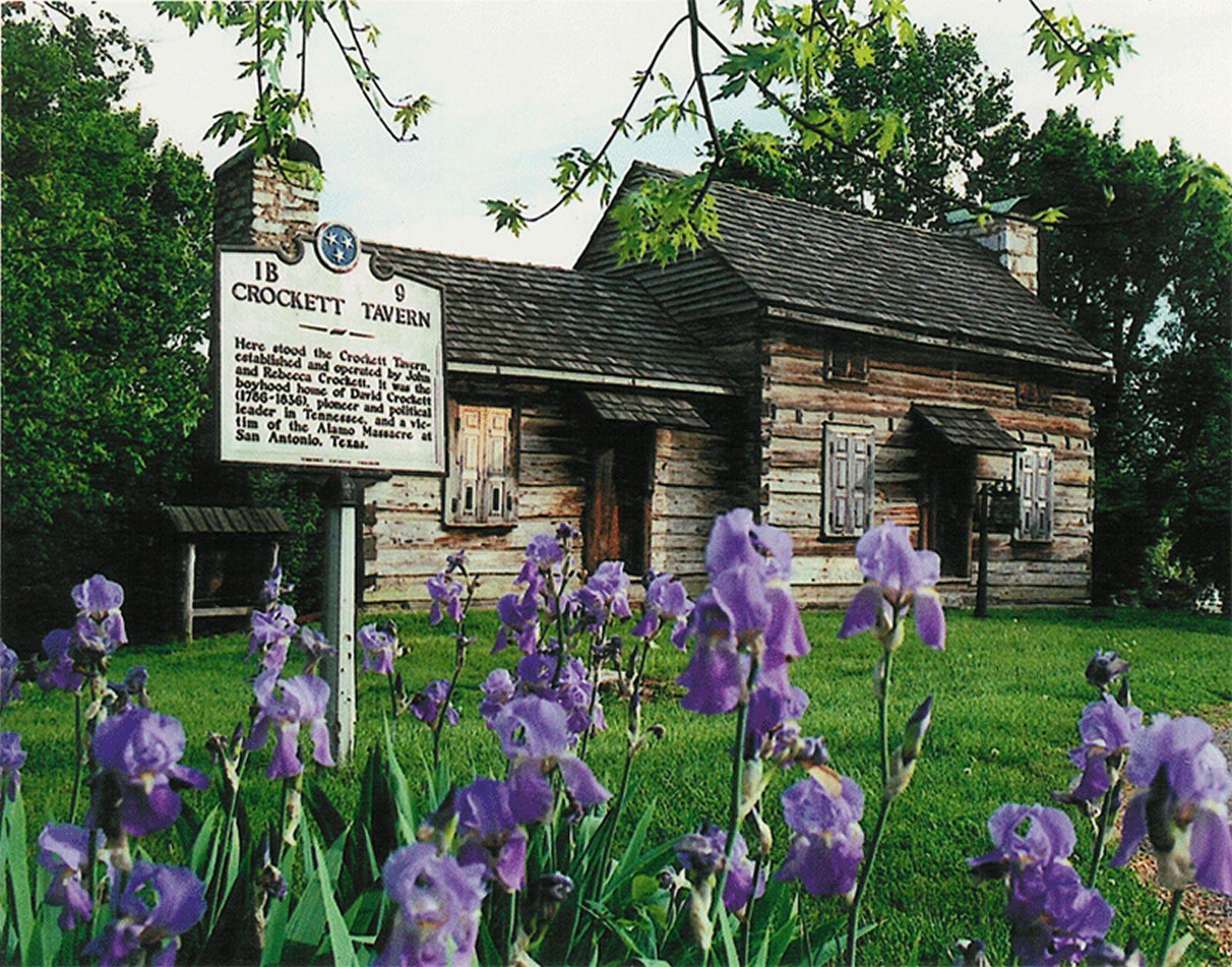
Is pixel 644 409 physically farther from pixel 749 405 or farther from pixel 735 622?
pixel 735 622

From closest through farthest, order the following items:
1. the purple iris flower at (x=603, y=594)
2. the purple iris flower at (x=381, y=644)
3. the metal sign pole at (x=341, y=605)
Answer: the purple iris flower at (x=603, y=594), the purple iris flower at (x=381, y=644), the metal sign pole at (x=341, y=605)

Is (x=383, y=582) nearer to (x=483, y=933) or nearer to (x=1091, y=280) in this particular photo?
(x=483, y=933)

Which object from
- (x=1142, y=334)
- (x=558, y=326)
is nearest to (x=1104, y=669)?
(x=558, y=326)

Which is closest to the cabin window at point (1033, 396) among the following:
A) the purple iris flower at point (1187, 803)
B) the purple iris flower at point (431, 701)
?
the purple iris flower at point (431, 701)

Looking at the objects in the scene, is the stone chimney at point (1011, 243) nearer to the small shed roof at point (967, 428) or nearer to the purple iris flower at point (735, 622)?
the small shed roof at point (967, 428)

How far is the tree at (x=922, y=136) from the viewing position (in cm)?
1628

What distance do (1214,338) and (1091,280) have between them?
280 centimetres

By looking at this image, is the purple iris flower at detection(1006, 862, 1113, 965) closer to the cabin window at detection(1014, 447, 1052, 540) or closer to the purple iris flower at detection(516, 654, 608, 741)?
the purple iris flower at detection(516, 654, 608, 741)

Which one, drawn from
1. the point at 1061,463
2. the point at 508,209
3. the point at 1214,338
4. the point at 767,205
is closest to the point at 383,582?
the point at 508,209

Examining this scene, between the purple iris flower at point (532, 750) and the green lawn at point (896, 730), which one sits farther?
the green lawn at point (896, 730)

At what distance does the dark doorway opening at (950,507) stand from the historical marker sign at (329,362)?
1146cm

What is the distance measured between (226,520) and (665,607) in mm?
9782

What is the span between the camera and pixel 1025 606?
16.4 m

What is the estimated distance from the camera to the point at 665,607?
251cm
